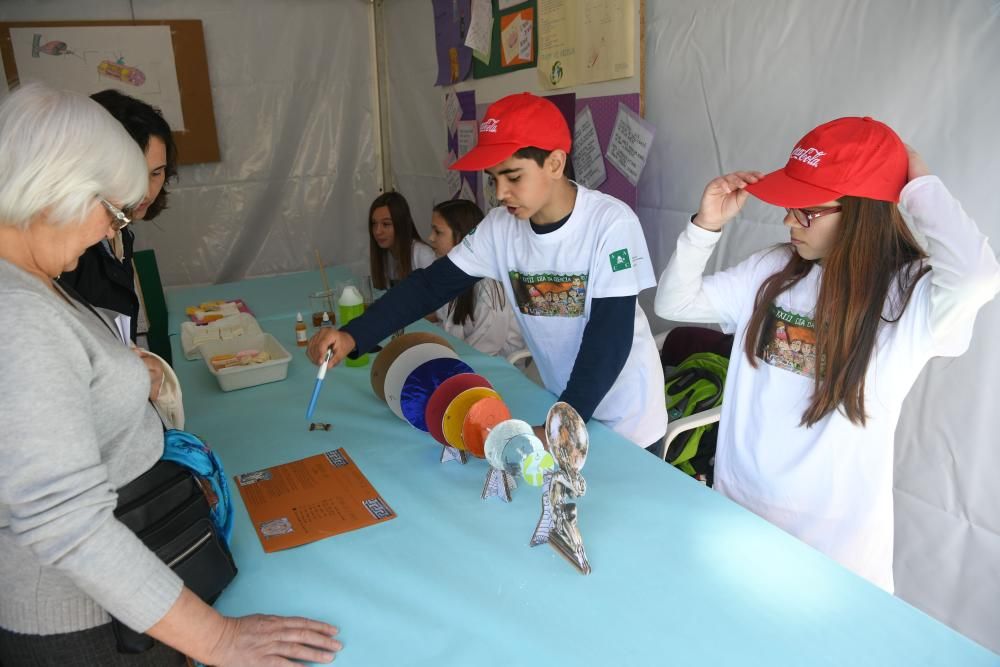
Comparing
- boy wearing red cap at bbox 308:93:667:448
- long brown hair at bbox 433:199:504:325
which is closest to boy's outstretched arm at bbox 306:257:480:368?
boy wearing red cap at bbox 308:93:667:448

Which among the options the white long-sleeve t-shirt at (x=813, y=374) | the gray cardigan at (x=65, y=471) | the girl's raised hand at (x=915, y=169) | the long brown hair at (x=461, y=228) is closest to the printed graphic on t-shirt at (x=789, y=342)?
the white long-sleeve t-shirt at (x=813, y=374)

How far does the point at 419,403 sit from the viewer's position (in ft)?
4.74

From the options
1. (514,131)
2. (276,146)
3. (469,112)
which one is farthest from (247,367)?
(276,146)

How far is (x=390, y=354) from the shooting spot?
1.62 meters

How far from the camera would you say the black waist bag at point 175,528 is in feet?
2.67

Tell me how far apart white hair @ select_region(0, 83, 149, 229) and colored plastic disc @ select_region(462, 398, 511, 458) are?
68 centimetres

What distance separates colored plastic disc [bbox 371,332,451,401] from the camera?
1.61 m

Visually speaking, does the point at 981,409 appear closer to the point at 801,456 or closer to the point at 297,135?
the point at 801,456

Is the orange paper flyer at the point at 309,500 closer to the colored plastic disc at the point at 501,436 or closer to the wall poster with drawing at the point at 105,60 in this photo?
the colored plastic disc at the point at 501,436

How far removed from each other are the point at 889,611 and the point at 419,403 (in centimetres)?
91

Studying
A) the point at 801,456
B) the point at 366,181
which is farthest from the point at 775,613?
the point at 366,181

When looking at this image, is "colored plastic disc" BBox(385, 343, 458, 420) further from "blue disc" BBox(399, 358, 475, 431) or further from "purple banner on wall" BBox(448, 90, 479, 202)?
"purple banner on wall" BBox(448, 90, 479, 202)

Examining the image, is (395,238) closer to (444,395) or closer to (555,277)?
(555,277)

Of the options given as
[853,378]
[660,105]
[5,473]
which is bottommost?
[853,378]
